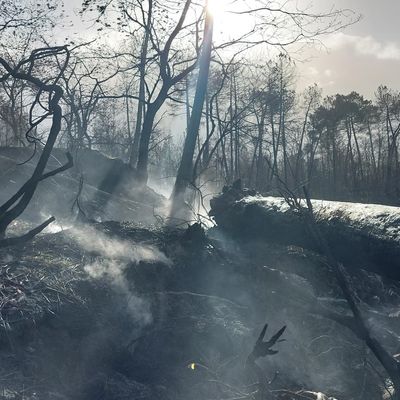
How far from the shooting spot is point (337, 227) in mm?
5645

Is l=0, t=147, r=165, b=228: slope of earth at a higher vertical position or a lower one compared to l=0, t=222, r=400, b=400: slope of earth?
higher

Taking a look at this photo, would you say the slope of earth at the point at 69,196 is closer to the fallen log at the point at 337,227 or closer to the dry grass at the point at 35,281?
the fallen log at the point at 337,227

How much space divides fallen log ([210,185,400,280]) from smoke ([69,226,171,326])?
69.3 inches

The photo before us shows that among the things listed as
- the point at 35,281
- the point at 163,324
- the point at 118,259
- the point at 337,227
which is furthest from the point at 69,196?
the point at 337,227

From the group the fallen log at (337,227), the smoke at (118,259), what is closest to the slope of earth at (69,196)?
the fallen log at (337,227)

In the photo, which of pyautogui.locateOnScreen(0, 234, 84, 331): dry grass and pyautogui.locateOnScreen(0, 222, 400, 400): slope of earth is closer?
pyautogui.locateOnScreen(0, 222, 400, 400): slope of earth

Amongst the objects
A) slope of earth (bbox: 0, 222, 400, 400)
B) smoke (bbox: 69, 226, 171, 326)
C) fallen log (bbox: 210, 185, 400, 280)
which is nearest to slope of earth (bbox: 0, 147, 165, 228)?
fallen log (bbox: 210, 185, 400, 280)

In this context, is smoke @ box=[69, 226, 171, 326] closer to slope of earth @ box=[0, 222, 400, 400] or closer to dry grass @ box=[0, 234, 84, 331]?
slope of earth @ box=[0, 222, 400, 400]

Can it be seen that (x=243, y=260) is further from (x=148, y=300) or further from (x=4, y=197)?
(x=4, y=197)

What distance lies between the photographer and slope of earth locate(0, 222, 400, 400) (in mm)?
3980

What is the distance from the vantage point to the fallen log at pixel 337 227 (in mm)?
4983

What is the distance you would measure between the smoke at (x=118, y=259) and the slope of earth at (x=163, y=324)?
0.04ft

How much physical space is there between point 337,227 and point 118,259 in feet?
8.63

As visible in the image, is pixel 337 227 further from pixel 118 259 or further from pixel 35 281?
pixel 35 281
